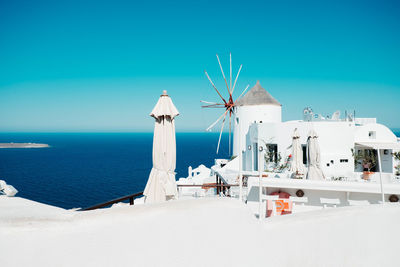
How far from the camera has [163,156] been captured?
20.6 feet

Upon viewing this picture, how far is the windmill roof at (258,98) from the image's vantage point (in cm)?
2761

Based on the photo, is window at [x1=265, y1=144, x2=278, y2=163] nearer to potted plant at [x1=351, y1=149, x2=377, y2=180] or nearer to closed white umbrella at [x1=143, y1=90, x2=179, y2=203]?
potted plant at [x1=351, y1=149, x2=377, y2=180]

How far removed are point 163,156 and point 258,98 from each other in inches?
912

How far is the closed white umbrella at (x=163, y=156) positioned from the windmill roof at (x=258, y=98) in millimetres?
21951

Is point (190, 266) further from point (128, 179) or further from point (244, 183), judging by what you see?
point (128, 179)

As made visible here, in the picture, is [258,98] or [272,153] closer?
[272,153]

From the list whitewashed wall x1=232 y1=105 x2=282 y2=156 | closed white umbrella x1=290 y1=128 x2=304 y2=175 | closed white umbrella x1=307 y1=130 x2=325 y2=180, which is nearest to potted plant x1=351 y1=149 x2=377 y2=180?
whitewashed wall x1=232 y1=105 x2=282 y2=156

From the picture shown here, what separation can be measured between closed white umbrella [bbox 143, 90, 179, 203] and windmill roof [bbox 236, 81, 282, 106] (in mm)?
21951

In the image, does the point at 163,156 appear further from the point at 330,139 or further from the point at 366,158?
the point at 366,158

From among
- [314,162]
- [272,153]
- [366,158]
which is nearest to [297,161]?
[314,162]

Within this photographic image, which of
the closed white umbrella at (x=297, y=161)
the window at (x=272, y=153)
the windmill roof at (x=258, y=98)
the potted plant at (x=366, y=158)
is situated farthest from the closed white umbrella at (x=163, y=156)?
the windmill roof at (x=258, y=98)

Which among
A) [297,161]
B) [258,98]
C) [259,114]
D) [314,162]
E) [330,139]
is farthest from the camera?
[258,98]

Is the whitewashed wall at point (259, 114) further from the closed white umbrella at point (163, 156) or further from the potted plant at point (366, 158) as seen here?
the closed white umbrella at point (163, 156)

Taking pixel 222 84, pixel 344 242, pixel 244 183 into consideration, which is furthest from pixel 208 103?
pixel 344 242
